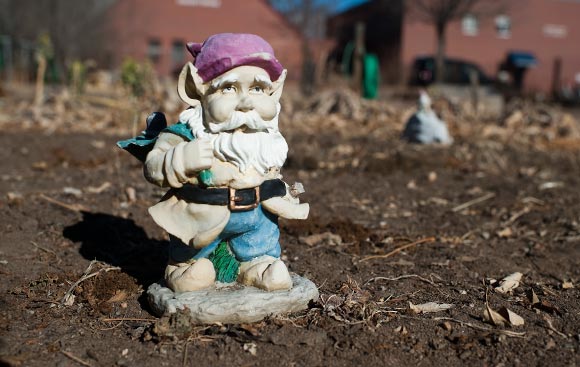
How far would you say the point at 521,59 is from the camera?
2978cm

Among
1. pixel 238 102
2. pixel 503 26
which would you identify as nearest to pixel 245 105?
pixel 238 102

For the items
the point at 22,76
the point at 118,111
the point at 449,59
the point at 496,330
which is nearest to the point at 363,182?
the point at 496,330

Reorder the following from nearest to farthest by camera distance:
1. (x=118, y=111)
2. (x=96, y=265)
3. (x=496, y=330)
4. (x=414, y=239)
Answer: (x=496, y=330) → (x=96, y=265) → (x=414, y=239) → (x=118, y=111)

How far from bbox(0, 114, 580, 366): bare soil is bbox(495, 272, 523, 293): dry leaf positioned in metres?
0.04

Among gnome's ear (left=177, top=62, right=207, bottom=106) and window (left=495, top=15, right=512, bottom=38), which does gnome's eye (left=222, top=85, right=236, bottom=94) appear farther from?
window (left=495, top=15, right=512, bottom=38)

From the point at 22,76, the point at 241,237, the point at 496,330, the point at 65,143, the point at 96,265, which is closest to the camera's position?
the point at 496,330

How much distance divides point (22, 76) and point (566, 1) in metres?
24.7

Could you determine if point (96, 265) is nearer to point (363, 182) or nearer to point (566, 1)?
point (363, 182)

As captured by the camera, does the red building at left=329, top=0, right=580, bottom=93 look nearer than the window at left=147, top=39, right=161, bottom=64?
Yes

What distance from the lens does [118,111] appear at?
10719 mm

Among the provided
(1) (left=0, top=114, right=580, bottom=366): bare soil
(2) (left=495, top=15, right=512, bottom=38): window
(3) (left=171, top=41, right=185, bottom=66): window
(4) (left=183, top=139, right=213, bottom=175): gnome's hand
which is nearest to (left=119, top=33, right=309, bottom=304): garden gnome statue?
(4) (left=183, top=139, right=213, bottom=175): gnome's hand

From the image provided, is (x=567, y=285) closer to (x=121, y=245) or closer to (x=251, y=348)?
(x=251, y=348)

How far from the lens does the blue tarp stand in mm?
29781

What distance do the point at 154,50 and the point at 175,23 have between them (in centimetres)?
168
